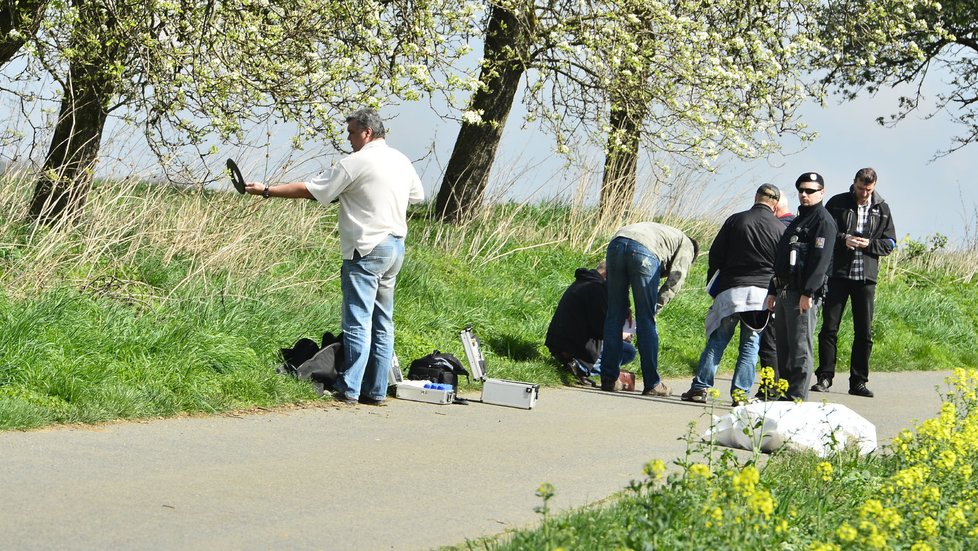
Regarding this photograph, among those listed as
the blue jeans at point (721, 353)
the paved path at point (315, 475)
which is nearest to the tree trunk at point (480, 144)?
the blue jeans at point (721, 353)

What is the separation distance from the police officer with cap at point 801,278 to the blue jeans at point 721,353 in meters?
0.60

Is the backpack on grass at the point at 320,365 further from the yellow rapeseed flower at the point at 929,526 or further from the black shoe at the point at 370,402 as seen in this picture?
the yellow rapeseed flower at the point at 929,526

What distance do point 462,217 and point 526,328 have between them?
147 inches

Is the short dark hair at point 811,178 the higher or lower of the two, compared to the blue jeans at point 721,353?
higher

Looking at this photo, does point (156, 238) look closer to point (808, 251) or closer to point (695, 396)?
point (695, 396)

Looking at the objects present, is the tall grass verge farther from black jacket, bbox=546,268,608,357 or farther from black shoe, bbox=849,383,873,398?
black shoe, bbox=849,383,873,398

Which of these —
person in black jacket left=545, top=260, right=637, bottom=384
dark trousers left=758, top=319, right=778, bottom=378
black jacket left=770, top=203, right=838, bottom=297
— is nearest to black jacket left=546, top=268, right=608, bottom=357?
person in black jacket left=545, top=260, right=637, bottom=384

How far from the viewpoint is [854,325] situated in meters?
12.8

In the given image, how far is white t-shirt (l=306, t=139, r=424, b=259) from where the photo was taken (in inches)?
350

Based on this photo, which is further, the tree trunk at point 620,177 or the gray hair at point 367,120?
the tree trunk at point 620,177

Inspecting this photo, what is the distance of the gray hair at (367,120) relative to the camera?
354 inches

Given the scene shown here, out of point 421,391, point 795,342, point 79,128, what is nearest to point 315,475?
point 421,391

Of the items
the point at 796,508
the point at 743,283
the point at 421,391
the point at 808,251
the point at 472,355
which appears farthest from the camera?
the point at 743,283

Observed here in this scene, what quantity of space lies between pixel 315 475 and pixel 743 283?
17.8 ft
